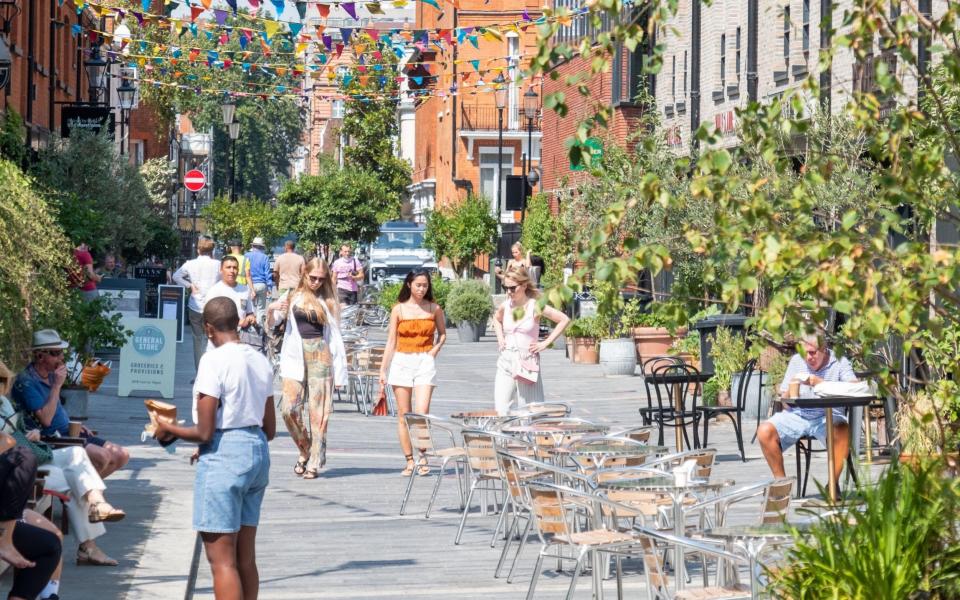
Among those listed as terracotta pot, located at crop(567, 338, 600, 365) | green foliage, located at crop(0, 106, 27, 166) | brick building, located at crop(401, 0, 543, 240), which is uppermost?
brick building, located at crop(401, 0, 543, 240)

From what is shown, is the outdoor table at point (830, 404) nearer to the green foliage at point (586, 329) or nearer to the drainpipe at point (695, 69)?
the green foliage at point (586, 329)

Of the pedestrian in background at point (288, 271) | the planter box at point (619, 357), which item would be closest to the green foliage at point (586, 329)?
the planter box at point (619, 357)

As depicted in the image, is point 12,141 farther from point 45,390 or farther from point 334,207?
point 334,207

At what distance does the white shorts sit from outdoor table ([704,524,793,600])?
22.8ft

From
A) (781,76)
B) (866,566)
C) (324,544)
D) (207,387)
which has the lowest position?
(324,544)

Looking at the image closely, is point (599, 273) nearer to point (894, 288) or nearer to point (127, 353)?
point (894, 288)

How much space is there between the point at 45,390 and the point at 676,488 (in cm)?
424

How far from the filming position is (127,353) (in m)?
20.7

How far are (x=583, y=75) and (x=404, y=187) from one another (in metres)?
73.5

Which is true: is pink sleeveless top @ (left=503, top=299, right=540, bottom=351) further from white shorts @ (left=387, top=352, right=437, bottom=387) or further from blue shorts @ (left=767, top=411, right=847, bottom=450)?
blue shorts @ (left=767, top=411, right=847, bottom=450)

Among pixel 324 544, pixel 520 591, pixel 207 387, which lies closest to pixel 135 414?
pixel 324 544

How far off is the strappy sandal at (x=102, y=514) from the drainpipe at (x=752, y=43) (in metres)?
20.8

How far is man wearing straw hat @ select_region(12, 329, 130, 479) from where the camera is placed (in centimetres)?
1021

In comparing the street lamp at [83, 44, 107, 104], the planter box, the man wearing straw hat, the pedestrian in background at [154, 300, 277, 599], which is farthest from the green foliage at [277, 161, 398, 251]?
the pedestrian in background at [154, 300, 277, 599]
